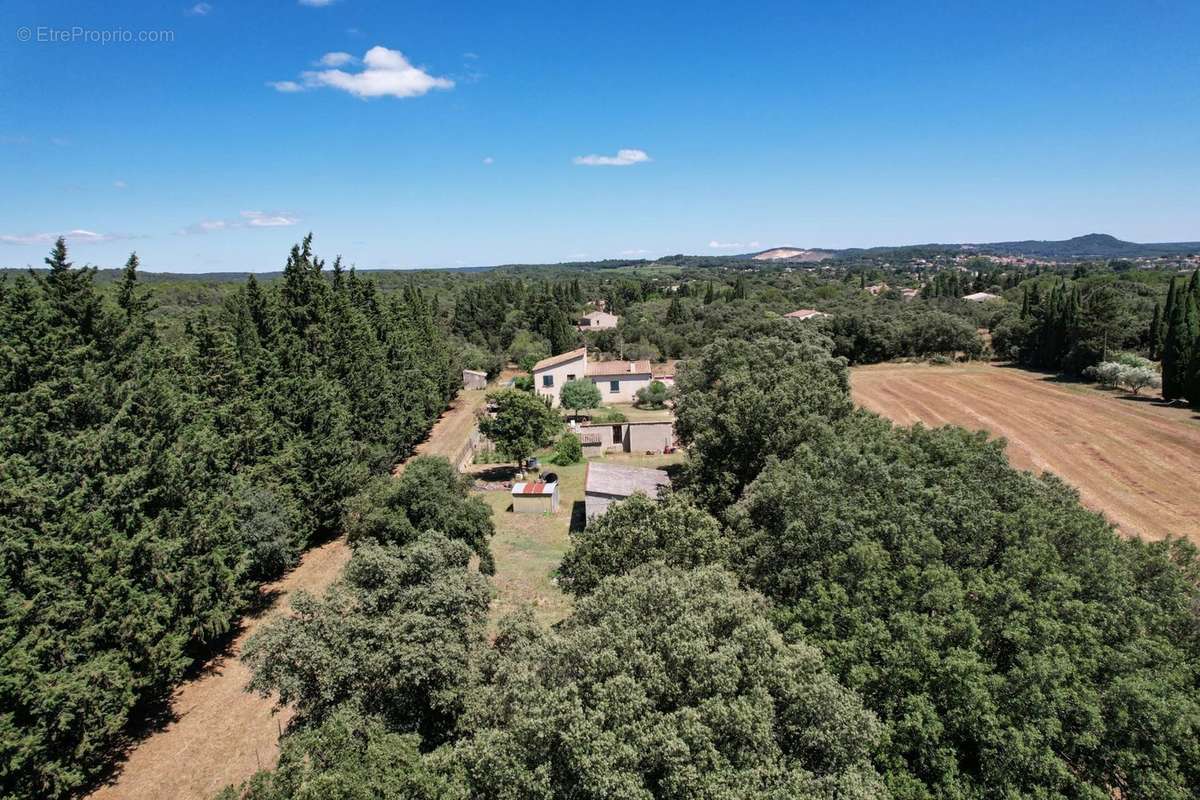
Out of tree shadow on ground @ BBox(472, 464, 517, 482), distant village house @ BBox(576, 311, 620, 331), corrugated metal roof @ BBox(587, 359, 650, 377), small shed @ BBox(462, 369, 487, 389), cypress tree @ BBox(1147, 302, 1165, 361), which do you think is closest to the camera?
tree shadow on ground @ BBox(472, 464, 517, 482)

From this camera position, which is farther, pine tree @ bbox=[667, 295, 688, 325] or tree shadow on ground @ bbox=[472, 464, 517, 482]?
pine tree @ bbox=[667, 295, 688, 325]

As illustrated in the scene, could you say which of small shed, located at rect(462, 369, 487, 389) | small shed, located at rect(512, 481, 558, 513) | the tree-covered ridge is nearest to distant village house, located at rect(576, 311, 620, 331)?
small shed, located at rect(462, 369, 487, 389)

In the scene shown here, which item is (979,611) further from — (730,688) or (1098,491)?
(1098,491)

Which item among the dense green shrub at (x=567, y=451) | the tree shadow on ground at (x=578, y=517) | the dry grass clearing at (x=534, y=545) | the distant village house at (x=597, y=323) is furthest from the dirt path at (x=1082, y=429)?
the distant village house at (x=597, y=323)

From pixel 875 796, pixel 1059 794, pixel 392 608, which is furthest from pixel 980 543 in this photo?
pixel 392 608

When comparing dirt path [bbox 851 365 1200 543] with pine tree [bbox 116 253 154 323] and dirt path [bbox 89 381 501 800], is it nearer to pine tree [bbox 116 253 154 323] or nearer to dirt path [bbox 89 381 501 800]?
dirt path [bbox 89 381 501 800]
